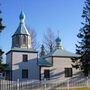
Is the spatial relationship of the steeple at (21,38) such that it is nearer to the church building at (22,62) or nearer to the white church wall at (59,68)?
the church building at (22,62)

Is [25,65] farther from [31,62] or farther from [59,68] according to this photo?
[59,68]

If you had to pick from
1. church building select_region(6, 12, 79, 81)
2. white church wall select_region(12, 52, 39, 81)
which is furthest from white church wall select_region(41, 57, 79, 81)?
white church wall select_region(12, 52, 39, 81)

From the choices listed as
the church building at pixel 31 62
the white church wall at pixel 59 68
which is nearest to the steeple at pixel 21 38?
the church building at pixel 31 62

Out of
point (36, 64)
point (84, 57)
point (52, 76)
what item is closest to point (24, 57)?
point (36, 64)

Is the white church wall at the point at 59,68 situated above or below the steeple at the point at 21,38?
below

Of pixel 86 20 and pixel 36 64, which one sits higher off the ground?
pixel 86 20

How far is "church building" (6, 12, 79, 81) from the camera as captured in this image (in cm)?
4328

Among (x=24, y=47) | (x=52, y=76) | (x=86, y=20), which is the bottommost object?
(x=52, y=76)

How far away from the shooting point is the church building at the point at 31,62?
43.3m

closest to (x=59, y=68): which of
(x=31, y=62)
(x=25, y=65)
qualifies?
(x=31, y=62)

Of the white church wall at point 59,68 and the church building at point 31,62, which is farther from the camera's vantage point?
the white church wall at point 59,68

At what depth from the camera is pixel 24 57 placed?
44.2m

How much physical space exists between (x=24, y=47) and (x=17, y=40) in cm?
148

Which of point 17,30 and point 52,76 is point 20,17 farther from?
point 52,76
